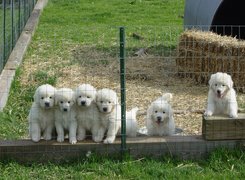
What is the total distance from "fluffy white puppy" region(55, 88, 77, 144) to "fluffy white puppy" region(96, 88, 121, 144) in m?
0.27

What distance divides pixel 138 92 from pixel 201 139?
2.92 metres

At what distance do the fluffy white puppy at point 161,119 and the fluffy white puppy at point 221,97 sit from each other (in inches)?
16.3

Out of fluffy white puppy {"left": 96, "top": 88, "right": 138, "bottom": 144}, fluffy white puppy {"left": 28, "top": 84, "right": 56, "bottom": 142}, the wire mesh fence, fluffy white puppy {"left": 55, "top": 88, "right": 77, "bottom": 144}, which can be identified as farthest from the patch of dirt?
fluffy white puppy {"left": 28, "top": 84, "right": 56, "bottom": 142}

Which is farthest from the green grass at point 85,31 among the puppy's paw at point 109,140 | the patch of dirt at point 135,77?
the puppy's paw at point 109,140

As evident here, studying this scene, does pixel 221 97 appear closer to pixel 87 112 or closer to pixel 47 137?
pixel 87 112

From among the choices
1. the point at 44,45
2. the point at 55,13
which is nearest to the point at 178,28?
the point at 44,45

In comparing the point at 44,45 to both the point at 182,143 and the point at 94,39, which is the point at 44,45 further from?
the point at 182,143

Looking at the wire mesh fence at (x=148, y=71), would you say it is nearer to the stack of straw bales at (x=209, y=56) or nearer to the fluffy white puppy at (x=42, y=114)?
the stack of straw bales at (x=209, y=56)

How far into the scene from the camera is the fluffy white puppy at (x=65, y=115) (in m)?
6.32

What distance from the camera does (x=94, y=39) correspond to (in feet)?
46.7

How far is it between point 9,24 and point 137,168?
267 inches

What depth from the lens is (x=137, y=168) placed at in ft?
20.7

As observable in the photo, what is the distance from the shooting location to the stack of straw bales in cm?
959

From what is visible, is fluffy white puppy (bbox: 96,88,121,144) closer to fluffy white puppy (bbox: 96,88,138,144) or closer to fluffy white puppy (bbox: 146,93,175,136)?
fluffy white puppy (bbox: 96,88,138,144)
